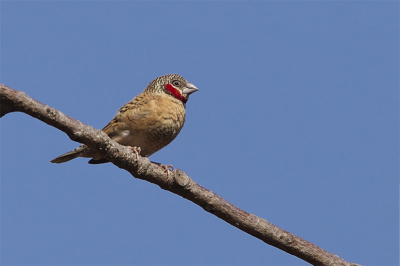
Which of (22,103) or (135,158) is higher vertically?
(135,158)

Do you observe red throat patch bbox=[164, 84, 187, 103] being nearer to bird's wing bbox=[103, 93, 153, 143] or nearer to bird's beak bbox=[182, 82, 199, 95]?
bird's beak bbox=[182, 82, 199, 95]

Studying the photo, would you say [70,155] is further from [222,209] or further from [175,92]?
[222,209]

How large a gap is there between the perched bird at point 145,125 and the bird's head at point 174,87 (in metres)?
0.29

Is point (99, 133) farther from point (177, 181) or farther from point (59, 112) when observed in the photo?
point (177, 181)

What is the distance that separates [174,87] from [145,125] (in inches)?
54.3

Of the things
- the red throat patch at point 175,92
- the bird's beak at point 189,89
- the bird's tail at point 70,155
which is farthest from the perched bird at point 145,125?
the bird's beak at point 189,89

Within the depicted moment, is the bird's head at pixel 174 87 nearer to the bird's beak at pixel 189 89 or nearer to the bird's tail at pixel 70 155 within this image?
the bird's beak at pixel 189 89

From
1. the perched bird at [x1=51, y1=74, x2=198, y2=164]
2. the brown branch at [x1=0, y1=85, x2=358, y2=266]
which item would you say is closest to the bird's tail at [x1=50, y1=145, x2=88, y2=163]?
the perched bird at [x1=51, y1=74, x2=198, y2=164]

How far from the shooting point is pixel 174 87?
7.93m

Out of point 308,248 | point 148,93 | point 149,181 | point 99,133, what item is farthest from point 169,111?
point 308,248

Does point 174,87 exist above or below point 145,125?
above

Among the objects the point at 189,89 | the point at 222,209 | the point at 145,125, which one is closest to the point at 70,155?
the point at 145,125

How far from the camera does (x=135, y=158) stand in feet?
16.7

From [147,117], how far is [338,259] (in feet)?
11.2
